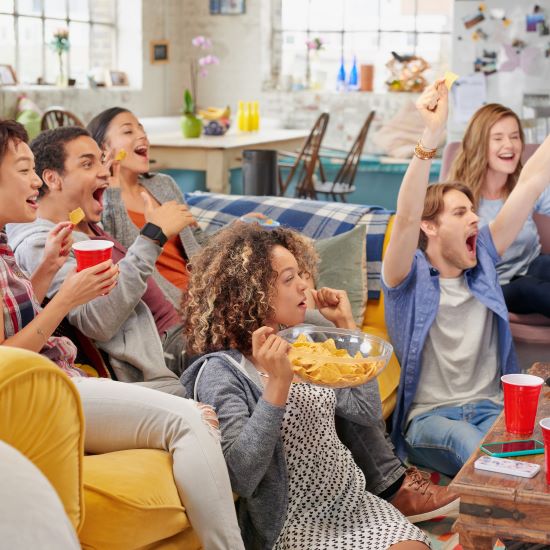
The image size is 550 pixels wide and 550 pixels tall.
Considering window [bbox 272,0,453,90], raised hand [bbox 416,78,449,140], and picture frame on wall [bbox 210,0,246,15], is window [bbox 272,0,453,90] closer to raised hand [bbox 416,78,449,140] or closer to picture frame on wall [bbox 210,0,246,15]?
picture frame on wall [bbox 210,0,246,15]

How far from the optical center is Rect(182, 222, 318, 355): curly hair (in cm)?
220

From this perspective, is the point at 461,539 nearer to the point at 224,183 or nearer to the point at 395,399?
the point at 395,399

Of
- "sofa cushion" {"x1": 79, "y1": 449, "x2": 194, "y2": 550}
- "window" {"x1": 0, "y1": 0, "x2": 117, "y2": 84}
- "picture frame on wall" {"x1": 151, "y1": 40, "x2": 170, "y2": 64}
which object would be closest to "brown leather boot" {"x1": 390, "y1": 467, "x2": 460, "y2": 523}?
"sofa cushion" {"x1": 79, "y1": 449, "x2": 194, "y2": 550}

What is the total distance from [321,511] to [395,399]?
0.92 metres

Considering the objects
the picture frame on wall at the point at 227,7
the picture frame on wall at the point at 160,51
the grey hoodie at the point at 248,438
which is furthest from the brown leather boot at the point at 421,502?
the picture frame on wall at the point at 227,7

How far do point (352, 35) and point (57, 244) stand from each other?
6.88 m

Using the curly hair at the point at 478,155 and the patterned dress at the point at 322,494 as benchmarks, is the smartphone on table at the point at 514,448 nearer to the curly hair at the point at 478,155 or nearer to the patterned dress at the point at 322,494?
the patterned dress at the point at 322,494

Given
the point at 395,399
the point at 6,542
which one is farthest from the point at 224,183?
the point at 6,542

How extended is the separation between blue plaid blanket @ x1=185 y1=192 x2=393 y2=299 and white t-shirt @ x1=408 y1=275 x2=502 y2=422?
1.61 ft

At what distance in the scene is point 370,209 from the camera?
3.52 meters

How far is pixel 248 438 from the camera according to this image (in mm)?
1971

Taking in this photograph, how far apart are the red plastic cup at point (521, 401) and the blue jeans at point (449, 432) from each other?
1.89 ft

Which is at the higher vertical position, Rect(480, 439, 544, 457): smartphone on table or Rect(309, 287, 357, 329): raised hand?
Rect(309, 287, 357, 329): raised hand

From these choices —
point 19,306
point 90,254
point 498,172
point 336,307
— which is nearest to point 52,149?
point 90,254
